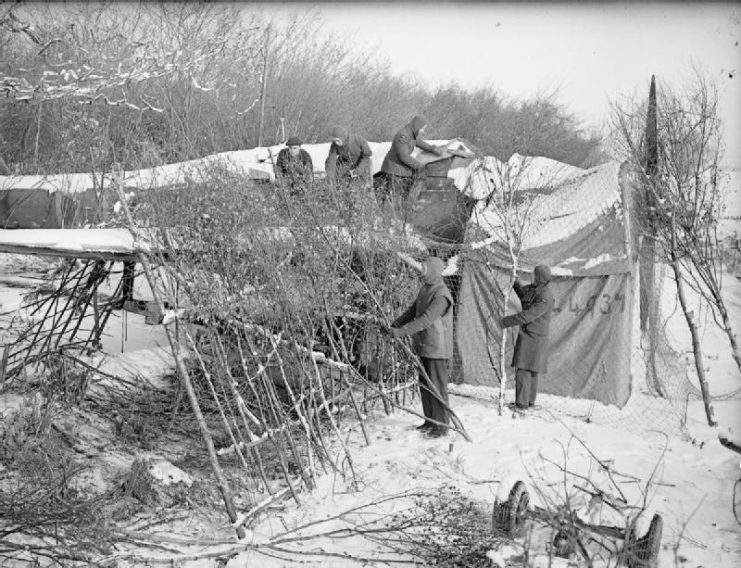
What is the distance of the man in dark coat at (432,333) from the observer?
29.1 ft

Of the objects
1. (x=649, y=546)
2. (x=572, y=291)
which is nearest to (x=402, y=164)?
(x=572, y=291)

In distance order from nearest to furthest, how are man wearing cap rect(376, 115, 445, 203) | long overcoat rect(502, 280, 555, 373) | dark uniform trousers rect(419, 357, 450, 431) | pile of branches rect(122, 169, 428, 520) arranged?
pile of branches rect(122, 169, 428, 520), dark uniform trousers rect(419, 357, 450, 431), long overcoat rect(502, 280, 555, 373), man wearing cap rect(376, 115, 445, 203)

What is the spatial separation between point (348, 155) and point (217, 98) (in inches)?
410

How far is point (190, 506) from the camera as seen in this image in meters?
7.94

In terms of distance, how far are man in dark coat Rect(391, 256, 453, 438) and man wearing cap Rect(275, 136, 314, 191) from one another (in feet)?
5.86

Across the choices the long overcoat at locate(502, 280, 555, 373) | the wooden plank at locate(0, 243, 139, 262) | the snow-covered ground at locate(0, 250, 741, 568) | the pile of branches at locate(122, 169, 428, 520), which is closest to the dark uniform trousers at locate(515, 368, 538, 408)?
the long overcoat at locate(502, 280, 555, 373)

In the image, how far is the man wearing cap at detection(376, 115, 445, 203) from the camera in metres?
12.8

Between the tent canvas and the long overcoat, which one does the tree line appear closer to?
the tent canvas

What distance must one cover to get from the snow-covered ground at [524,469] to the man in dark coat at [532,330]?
445 mm

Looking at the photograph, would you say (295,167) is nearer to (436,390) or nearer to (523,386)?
(436,390)

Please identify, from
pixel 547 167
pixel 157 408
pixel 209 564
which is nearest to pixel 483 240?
pixel 547 167

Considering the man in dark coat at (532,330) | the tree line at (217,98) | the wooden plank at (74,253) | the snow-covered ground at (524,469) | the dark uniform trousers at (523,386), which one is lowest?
the snow-covered ground at (524,469)

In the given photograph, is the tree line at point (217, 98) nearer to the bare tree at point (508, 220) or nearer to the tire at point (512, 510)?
the bare tree at point (508, 220)

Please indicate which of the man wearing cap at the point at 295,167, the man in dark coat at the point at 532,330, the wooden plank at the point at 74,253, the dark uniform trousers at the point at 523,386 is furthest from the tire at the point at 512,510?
the wooden plank at the point at 74,253
